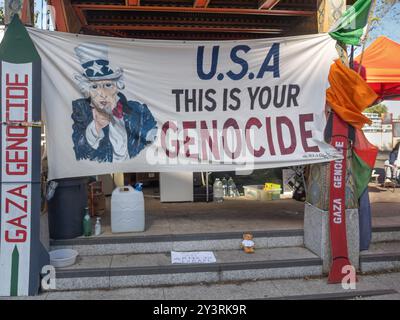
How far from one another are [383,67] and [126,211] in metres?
5.28

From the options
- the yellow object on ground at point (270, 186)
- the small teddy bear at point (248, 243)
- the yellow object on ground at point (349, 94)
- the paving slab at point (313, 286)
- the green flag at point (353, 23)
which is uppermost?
the green flag at point (353, 23)

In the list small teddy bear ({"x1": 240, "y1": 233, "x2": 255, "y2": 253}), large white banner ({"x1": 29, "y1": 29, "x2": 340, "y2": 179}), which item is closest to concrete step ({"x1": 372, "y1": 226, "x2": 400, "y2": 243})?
large white banner ({"x1": 29, "y1": 29, "x2": 340, "y2": 179})

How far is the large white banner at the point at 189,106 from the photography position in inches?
182

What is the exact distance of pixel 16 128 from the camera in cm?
412

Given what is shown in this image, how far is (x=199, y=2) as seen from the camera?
5969 millimetres

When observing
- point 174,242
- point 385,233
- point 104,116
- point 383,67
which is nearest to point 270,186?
point 385,233

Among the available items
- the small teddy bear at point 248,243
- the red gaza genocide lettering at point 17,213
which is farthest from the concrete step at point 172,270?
the red gaza genocide lettering at point 17,213

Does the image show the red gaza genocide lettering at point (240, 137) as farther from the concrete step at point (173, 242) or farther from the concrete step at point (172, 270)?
the concrete step at point (172, 270)

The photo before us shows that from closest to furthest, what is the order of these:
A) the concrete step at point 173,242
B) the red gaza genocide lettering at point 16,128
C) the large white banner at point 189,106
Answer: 1. the red gaza genocide lettering at point 16,128
2. the large white banner at point 189,106
3. the concrete step at point 173,242

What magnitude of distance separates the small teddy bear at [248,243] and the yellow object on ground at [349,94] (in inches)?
78.2

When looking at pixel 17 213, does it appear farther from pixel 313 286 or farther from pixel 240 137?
pixel 313 286
